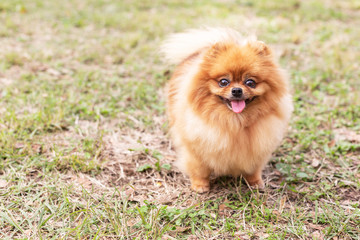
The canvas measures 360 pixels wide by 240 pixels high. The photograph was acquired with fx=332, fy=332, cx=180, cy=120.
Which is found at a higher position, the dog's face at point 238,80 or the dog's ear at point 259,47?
the dog's ear at point 259,47

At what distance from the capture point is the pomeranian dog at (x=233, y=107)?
225 cm

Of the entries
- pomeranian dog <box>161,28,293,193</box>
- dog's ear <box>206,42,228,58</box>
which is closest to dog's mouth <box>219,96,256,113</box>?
pomeranian dog <box>161,28,293,193</box>

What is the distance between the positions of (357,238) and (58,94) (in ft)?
10.4

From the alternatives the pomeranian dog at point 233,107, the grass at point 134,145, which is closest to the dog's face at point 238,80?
the pomeranian dog at point 233,107

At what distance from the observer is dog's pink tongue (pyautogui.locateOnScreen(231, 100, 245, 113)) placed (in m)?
2.24

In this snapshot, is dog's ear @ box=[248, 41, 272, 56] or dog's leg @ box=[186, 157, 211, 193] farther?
dog's leg @ box=[186, 157, 211, 193]

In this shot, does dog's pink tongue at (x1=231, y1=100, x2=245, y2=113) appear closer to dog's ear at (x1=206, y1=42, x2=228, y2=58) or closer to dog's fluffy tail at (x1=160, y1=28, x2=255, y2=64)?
dog's ear at (x1=206, y1=42, x2=228, y2=58)

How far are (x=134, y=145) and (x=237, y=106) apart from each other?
1.26 meters

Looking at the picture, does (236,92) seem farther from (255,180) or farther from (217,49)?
(255,180)

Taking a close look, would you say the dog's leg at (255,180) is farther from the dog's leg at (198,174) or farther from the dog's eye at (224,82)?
the dog's eye at (224,82)

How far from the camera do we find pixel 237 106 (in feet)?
7.40

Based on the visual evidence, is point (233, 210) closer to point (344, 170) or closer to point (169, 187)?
point (169, 187)

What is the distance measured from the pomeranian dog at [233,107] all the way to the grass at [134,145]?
0.36 m

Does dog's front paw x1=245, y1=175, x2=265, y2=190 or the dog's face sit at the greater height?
the dog's face
